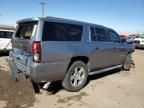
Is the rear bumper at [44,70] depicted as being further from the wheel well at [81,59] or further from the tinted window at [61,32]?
the tinted window at [61,32]

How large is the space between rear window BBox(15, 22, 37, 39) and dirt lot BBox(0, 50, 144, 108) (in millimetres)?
1538

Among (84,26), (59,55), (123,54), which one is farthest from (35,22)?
(123,54)

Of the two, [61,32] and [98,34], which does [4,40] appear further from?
[61,32]

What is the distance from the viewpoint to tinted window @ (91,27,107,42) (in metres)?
6.55

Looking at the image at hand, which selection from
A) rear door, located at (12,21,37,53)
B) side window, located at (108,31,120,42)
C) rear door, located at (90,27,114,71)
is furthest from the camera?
side window, located at (108,31,120,42)

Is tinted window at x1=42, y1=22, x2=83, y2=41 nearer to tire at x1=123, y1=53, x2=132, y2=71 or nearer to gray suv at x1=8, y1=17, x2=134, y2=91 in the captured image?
gray suv at x1=8, y1=17, x2=134, y2=91

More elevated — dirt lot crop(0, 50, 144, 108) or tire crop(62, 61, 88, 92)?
tire crop(62, 61, 88, 92)

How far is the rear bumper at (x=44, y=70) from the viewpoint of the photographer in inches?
191

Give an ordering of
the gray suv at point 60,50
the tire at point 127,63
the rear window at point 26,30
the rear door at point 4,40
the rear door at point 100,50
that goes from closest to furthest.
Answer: the gray suv at point 60,50, the rear window at point 26,30, the rear door at point 100,50, the tire at point 127,63, the rear door at point 4,40

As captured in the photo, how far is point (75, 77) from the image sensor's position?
601 centimetres

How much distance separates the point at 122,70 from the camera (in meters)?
9.30

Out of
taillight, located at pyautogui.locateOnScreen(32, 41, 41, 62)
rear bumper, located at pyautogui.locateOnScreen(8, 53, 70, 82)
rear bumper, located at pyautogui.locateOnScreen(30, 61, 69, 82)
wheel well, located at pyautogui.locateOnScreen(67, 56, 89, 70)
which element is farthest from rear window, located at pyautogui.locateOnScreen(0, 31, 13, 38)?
taillight, located at pyautogui.locateOnScreen(32, 41, 41, 62)

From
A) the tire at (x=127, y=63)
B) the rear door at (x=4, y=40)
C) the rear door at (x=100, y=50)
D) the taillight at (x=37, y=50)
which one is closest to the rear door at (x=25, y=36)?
the taillight at (x=37, y=50)

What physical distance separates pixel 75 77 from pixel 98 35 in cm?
168
